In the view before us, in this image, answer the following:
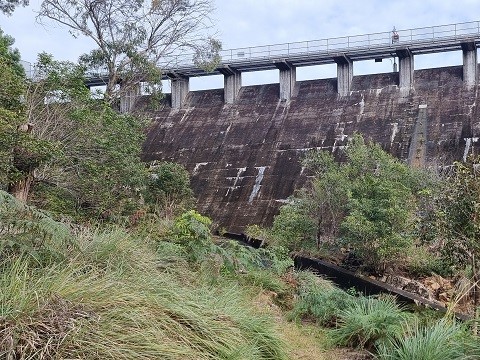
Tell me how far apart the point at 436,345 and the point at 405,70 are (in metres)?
22.4

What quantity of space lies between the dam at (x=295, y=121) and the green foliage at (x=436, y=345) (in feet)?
52.7

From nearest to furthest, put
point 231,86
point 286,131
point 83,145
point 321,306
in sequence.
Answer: point 321,306, point 83,145, point 286,131, point 231,86

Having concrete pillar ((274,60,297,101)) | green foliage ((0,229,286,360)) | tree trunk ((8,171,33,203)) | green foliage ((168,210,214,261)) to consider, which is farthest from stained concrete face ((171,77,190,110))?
green foliage ((0,229,286,360))

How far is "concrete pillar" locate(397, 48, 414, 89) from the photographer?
25953 mm

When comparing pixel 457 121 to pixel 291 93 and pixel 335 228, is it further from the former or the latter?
pixel 335 228

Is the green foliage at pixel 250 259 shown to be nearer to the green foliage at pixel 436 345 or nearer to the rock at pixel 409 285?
the rock at pixel 409 285

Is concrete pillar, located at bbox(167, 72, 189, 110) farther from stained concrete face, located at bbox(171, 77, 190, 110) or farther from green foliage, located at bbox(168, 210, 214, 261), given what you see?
green foliage, located at bbox(168, 210, 214, 261)

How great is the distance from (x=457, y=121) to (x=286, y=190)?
23.5 feet

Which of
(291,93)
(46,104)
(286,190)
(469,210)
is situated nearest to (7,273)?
(469,210)

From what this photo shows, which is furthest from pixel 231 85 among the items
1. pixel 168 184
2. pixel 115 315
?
pixel 115 315

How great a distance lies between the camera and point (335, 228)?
46.6ft

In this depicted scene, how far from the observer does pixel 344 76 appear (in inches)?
1061

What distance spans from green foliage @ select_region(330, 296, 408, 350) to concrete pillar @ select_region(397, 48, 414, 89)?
20.6 meters

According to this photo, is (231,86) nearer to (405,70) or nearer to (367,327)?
(405,70)
